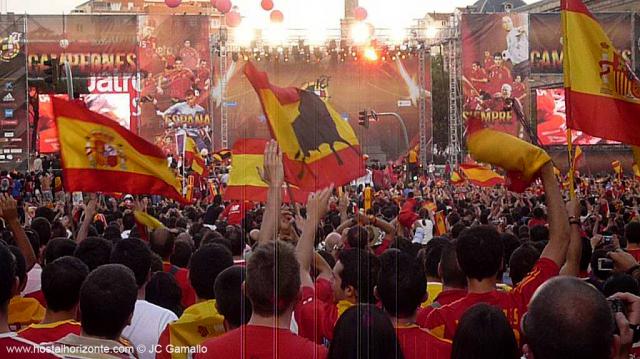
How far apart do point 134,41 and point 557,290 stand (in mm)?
33689

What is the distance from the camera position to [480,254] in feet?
13.6

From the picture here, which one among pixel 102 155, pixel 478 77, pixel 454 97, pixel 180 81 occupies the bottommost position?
Answer: pixel 102 155

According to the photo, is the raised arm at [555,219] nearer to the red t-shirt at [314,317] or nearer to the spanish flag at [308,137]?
the red t-shirt at [314,317]

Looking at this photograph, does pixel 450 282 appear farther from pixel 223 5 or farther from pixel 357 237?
pixel 223 5

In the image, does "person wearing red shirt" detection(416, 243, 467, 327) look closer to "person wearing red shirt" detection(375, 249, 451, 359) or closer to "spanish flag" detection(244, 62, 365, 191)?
"person wearing red shirt" detection(375, 249, 451, 359)

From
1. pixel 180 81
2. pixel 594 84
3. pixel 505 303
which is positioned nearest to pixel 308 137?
pixel 594 84

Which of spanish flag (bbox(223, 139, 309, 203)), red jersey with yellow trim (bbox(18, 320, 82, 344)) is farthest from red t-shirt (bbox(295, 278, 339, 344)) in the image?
spanish flag (bbox(223, 139, 309, 203))

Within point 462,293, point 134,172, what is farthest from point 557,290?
point 134,172

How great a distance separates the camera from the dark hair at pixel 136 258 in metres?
4.97

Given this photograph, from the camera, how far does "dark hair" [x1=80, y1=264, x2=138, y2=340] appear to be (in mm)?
3408

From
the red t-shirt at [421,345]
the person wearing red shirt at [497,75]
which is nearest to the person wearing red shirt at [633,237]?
the red t-shirt at [421,345]

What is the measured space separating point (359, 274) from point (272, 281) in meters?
1.22

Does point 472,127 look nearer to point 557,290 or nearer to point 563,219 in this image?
point 563,219

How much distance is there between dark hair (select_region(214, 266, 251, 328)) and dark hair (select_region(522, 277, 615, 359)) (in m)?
1.71
